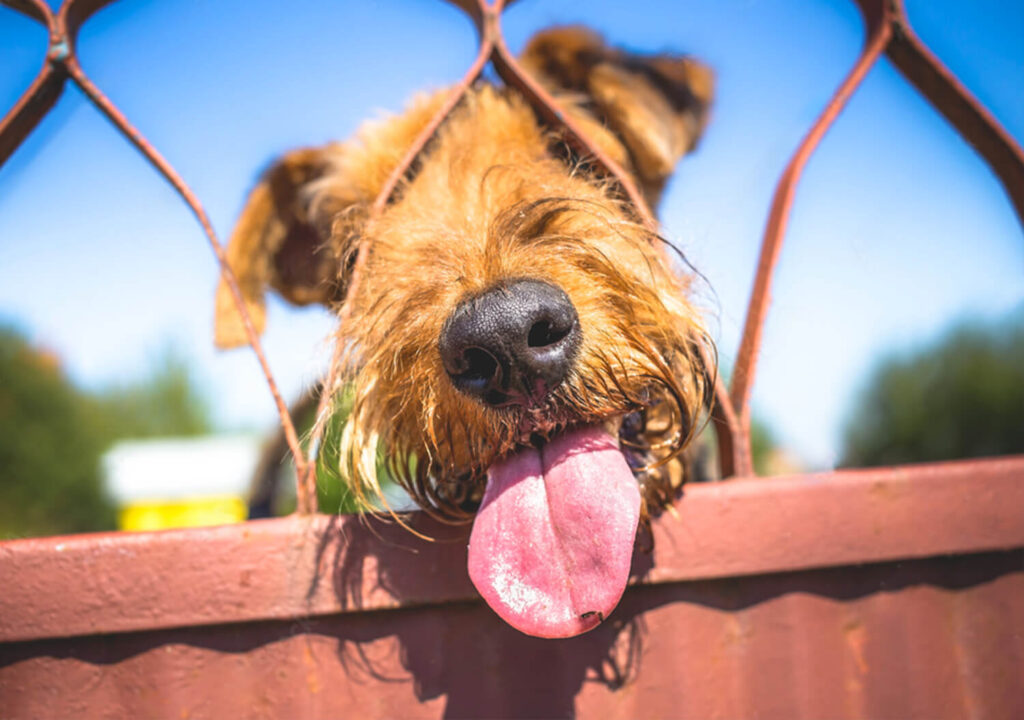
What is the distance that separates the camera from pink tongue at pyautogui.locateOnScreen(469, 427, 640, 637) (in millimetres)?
1071

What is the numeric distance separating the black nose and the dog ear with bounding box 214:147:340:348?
142 cm

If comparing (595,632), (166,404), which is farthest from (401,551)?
(166,404)

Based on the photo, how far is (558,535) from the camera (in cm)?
114

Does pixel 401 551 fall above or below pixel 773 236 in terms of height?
below

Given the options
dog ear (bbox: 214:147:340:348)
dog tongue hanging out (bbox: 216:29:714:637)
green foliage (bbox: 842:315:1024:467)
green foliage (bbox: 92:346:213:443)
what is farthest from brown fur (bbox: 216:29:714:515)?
green foliage (bbox: 92:346:213:443)

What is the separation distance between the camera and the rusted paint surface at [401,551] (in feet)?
3.91

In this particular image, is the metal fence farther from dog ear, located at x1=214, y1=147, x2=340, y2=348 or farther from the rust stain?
dog ear, located at x1=214, y1=147, x2=340, y2=348

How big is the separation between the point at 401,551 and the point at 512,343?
0.49 m

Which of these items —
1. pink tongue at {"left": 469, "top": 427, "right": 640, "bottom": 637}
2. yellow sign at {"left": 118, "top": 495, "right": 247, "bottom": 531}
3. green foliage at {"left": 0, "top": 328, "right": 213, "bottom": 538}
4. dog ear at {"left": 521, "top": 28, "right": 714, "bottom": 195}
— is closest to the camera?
pink tongue at {"left": 469, "top": 427, "right": 640, "bottom": 637}

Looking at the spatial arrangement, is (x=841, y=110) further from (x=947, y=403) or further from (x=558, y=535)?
(x=947, y=403)

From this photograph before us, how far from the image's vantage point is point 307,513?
51.4 inches

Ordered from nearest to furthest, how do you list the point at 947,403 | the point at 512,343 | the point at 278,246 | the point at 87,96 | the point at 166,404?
the point at 512,343, the point at 87,96, the point at 278,246, the point at 947,403, the point at 166,404

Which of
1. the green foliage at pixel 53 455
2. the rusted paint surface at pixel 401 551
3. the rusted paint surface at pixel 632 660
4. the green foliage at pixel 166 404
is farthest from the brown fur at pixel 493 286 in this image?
the green foliage at pixel 166 404

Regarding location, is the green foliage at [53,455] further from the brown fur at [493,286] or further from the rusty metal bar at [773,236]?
the rusty metal bar at [773,236]
